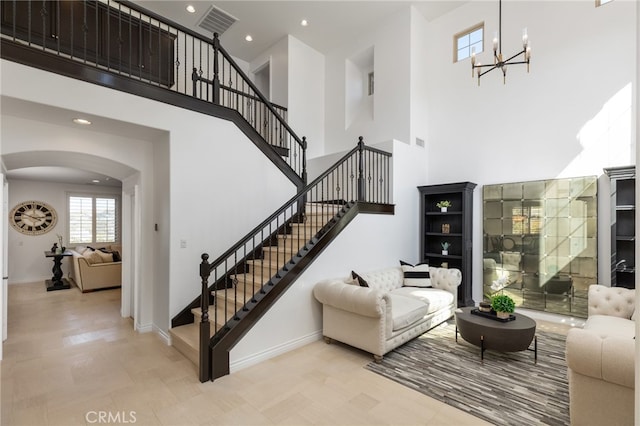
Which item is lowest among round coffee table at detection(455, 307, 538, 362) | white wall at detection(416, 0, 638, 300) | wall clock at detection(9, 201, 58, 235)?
round coffee table at detection(455, 307, 538, 362)

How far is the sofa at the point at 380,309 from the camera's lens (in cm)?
334

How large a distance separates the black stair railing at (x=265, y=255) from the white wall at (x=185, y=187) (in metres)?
0.42

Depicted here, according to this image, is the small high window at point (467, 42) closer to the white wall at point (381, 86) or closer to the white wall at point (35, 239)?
the white wall at point (381, 86)

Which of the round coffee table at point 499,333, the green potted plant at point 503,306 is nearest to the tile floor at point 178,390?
the round coffee table at point 499,333

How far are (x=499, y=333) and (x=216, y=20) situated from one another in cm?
753

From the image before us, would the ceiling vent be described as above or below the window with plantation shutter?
above

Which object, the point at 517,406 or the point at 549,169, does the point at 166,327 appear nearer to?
the point at 517,406

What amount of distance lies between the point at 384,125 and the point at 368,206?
7.85 feet

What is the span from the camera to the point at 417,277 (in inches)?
199

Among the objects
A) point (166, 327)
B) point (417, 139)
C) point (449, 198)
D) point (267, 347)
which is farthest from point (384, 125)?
point (166, 327)

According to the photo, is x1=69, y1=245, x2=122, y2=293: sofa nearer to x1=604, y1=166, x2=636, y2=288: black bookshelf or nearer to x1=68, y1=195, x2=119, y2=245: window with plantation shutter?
x1=68, y1=195, x2=119, y2=245: window with plantation shutter

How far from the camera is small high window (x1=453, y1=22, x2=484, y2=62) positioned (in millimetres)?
5756

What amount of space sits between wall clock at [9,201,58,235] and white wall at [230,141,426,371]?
831cm

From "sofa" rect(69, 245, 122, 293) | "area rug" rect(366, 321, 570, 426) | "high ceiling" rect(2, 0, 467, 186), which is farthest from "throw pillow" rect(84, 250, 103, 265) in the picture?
"area rug" rect(366, 321, 570, 426)
